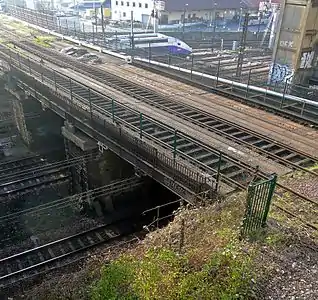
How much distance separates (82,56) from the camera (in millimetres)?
33969

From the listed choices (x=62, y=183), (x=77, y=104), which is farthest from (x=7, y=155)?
(x=77, y=104)

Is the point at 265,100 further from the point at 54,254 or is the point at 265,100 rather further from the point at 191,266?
the point at 191,266

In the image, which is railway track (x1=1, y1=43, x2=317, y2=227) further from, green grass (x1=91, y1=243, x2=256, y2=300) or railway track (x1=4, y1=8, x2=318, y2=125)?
railway track (x1=4, y1=8, x2=318, y2=125)

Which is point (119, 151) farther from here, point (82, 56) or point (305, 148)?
point (82, 56)

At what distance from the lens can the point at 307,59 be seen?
85.7ft

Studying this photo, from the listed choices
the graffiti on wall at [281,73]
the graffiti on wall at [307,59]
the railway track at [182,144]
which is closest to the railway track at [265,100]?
the graffiti on wall at [281,73]

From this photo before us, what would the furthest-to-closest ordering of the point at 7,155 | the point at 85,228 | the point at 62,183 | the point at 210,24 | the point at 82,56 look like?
the point at 210,24
the point at 82,56
the point at 7,155
the point at 62,183
the point at 85,228

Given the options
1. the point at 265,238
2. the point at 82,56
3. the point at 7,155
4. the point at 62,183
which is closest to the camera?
the point at 265,238

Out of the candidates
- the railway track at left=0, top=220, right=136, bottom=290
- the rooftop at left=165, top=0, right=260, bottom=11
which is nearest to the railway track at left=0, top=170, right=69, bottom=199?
the railway track at left=0, top=220, right=136, bottom=290

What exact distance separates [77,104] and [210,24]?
197 ft

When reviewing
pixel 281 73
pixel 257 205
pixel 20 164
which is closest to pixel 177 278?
pixel 257 205

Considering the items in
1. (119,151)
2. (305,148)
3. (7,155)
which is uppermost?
(305,148)

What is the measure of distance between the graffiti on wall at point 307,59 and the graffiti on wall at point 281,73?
2.88 feet

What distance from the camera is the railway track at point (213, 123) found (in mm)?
15172
